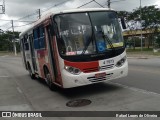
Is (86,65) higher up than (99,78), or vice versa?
(86,65)

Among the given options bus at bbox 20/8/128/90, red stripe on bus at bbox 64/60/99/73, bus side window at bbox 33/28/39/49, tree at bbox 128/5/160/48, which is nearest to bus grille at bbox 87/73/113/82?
bus at bbox 20/8/128/90

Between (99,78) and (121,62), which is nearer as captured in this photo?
(99,78)

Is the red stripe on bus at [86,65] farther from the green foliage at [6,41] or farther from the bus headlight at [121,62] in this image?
the green foliage at [6,41]

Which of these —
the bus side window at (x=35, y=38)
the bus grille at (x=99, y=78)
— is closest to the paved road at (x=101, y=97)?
the bus grille at (x=99, y=78)

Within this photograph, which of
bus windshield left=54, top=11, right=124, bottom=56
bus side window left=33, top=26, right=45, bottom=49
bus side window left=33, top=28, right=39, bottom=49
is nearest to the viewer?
bus windshield left=54, top=11, right=124, bottom=56

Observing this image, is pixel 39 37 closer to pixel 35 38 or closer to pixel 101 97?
pixel 35 38

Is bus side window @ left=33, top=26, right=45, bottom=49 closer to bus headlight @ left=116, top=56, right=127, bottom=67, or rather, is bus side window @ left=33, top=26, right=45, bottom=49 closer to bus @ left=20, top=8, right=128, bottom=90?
bus @ left=20, top=8, right=128, bottom=90

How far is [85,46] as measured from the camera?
9469 mm

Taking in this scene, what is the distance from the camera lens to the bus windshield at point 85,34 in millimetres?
9438

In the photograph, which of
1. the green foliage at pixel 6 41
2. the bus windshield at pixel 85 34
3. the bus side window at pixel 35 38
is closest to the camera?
the bus windshield at pixel 85 34

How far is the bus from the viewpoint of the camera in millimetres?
9359

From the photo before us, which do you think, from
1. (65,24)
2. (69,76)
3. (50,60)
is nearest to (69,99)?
(69,76)

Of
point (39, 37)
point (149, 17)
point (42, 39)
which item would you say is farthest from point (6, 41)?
point (42, 39)

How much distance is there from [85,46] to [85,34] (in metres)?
0.41
